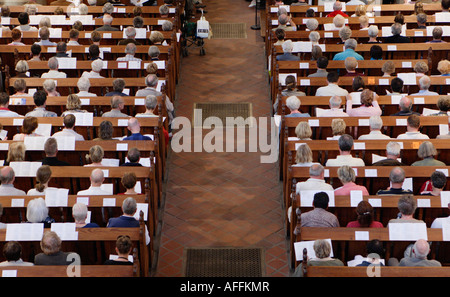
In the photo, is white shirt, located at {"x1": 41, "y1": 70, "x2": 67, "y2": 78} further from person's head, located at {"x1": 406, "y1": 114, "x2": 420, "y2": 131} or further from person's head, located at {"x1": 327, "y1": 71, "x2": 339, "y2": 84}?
person's head, located at {"x1": 406, "y1": 114, "x2": 420, "y2": 131}

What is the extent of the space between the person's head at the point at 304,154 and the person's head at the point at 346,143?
1.27 ft

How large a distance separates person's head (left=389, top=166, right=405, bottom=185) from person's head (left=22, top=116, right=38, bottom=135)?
4.31 metres

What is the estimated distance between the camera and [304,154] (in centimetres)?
781

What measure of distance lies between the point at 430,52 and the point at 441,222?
478cm

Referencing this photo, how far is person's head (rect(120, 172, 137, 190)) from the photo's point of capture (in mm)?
7258

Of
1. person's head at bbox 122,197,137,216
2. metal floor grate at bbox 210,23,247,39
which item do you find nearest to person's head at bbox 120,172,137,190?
person's head at bbox 122,197,137,216

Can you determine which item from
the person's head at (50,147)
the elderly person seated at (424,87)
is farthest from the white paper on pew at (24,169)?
the elderly person seated at (424,87)

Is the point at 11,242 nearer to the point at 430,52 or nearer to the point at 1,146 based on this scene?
the point at 1,146

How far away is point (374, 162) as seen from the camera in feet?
26.6

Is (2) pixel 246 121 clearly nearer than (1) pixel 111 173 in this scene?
No

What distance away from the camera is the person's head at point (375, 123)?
27.7 ft

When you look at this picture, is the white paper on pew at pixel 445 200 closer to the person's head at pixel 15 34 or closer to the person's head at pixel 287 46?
the person's head at pixel 287 46

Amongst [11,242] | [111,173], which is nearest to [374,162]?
[111,173]

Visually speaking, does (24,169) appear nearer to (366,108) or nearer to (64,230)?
(64,230)
